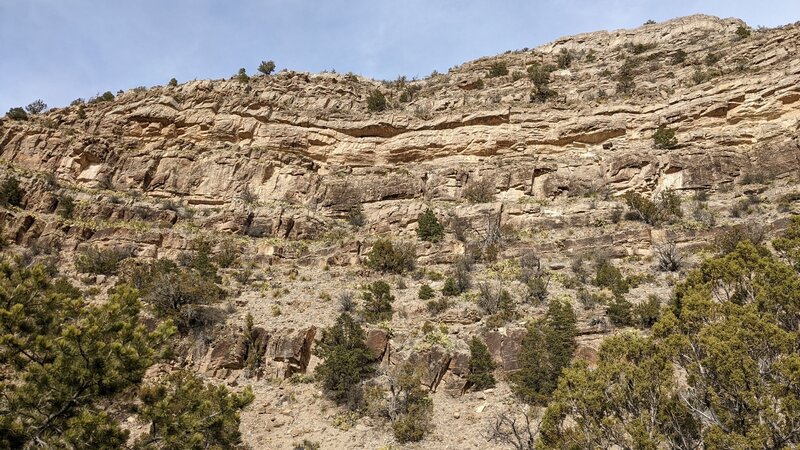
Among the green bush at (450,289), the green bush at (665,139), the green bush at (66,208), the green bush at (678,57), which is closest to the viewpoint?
the green bush at (450,289)

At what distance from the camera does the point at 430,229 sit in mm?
30438

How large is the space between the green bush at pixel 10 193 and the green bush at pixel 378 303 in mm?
21666

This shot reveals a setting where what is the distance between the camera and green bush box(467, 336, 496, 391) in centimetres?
1756

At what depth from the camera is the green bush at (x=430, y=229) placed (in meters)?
30.3

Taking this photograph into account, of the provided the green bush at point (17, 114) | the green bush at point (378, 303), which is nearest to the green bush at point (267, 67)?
the green bush at point (17, 114)

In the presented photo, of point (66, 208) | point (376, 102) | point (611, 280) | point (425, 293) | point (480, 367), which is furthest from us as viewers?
point (376, 102)

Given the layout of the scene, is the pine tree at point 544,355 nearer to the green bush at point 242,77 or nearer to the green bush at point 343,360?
the green bush at point 343,360

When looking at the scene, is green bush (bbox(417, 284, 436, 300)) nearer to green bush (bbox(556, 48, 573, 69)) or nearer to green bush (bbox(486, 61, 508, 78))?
green bush (bbox(486, 61, 508, 78))

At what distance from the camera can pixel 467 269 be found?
26.1 meters

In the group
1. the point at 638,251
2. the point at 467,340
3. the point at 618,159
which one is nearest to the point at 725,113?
the point at 618,159

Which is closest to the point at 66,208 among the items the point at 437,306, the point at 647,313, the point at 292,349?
the point at 292,349

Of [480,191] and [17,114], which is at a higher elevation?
[17,114]

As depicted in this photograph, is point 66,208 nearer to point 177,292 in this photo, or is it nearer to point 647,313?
point 177,292

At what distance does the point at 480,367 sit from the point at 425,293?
19.3 feet
